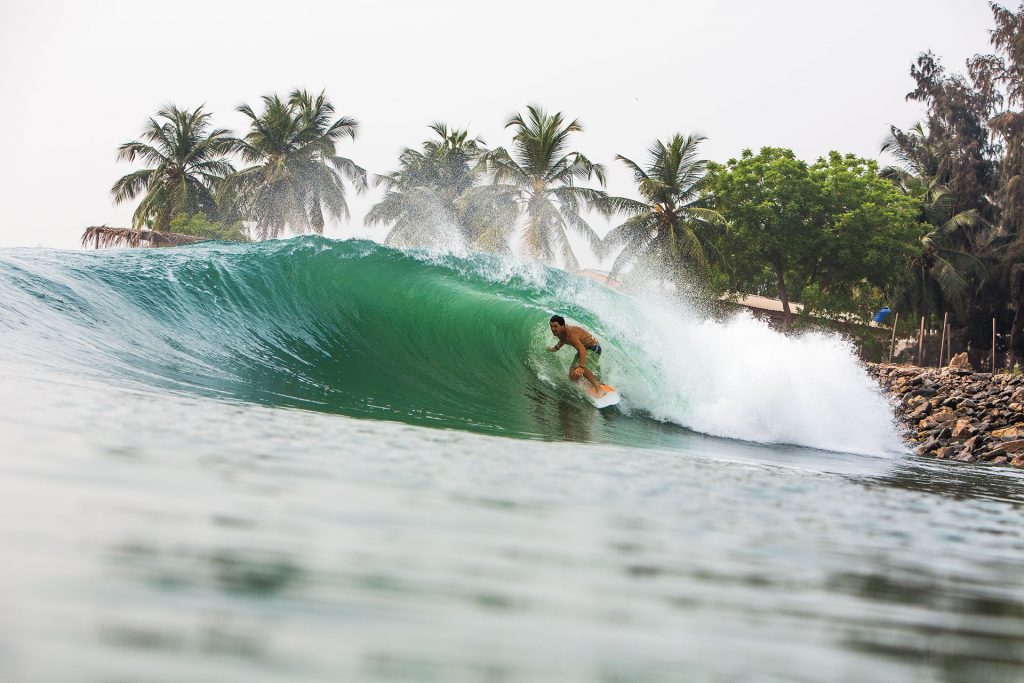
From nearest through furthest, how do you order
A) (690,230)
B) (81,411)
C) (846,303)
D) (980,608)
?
1. (980,608)
2. (81,411)
3. (690,230)
4. (846,303)

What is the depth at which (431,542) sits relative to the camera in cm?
277

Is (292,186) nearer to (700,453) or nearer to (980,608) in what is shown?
(700,453)

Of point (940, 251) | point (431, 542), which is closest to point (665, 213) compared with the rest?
point (940, 251)

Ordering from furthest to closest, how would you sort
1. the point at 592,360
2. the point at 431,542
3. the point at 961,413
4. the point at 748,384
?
1. the point at 961,413
2. the point at 592,360
3. the point at 748,384
4. the point at 431,542

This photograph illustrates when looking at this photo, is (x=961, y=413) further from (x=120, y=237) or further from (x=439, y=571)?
(x=120, y=237)

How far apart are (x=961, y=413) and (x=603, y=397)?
39.6ft

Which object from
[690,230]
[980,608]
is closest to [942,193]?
[690,230]

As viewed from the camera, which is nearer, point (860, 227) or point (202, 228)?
point (860, 227)

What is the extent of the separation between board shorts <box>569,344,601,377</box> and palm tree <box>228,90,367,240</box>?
36.8 meters

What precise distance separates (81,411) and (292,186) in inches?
1751

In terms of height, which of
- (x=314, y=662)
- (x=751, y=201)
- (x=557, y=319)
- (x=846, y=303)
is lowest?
(x=314, y=662)

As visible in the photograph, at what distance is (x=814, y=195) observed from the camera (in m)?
39.7

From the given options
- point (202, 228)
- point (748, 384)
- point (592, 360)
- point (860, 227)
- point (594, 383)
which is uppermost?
point (860, 227)

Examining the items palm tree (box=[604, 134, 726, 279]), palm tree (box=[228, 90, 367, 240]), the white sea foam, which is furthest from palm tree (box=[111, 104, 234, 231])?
the white sea foam
